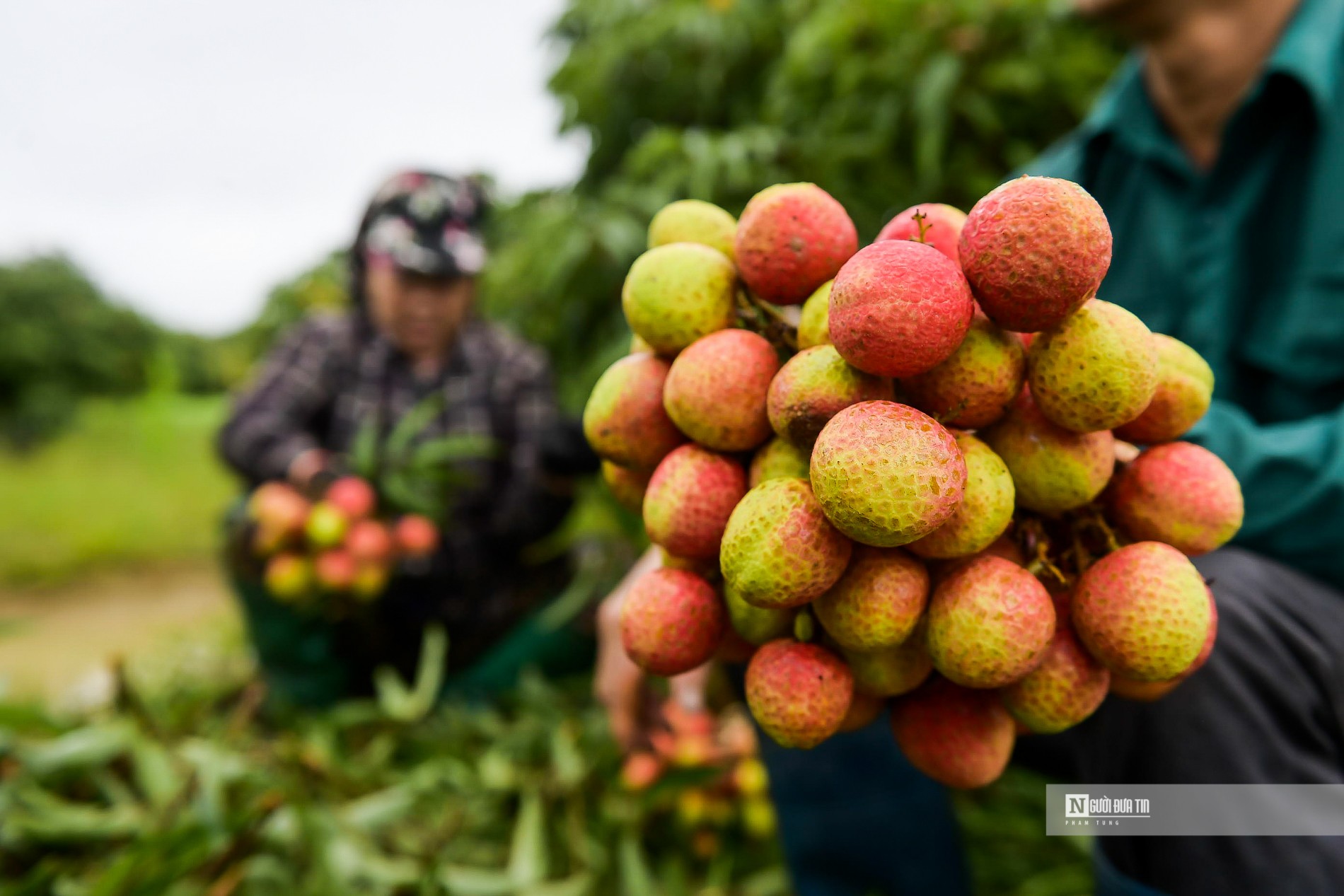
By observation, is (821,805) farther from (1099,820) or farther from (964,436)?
(964,436)

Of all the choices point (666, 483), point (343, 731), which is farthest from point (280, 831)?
point (666, 483)

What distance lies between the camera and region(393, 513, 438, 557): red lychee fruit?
1993mm

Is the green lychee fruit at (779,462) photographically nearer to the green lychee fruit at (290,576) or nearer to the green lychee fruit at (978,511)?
the green lychee fruit at (978,511)

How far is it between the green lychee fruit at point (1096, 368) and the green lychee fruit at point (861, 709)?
269 millimetres

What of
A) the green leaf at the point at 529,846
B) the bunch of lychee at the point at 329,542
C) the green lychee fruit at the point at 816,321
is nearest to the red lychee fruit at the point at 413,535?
the bunch of lychee at the point at 329,542

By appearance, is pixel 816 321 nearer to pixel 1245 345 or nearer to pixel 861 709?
pixel 861 709

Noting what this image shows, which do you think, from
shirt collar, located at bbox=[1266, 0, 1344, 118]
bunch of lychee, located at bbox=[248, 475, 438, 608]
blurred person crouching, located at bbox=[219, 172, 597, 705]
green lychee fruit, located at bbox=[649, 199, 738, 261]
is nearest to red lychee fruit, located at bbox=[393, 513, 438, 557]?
bunch of lychee, located at bbox=[248, 475, 438, 608]

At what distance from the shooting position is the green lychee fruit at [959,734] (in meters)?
0.63

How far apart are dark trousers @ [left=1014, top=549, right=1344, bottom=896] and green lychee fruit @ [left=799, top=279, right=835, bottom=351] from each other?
43 cm

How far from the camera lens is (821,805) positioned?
1074 millimetres

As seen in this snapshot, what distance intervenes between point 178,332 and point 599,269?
65.0 ft

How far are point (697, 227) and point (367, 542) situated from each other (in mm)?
1431

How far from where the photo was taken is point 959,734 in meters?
0.63

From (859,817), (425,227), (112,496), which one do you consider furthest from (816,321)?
(112,496)
